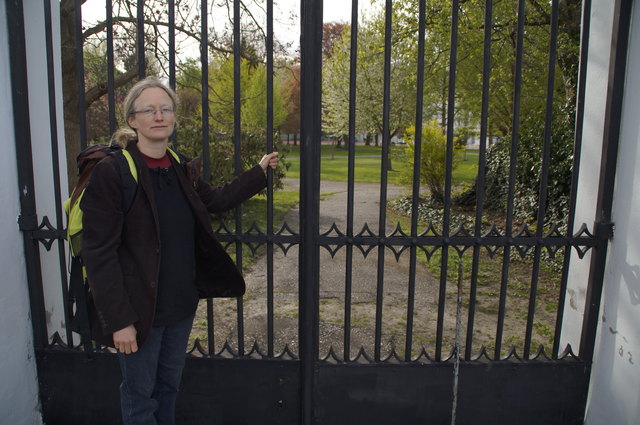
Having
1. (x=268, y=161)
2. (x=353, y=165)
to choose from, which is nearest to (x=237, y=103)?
(x=268, y=161)

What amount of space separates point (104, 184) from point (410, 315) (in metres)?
2.01

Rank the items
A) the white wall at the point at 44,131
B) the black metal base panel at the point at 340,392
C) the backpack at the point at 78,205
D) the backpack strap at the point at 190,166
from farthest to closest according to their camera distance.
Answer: the black metal base panel at the point at 340,392, the white wall at the point at 44,131, the backpack strap at the point at 190,166, the backpack at the point at 78,205

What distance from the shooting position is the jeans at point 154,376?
257 cm

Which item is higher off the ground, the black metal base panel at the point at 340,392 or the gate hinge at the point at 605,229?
the gate hinge at the point at 605,229

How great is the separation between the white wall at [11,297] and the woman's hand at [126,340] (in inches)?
47.2

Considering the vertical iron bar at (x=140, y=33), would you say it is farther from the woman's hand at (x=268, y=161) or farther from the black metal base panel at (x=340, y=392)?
the black metal base panel at (x=340, y=392)

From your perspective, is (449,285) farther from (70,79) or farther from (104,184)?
(70,79)

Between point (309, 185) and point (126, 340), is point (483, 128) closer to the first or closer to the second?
point (309, 185)

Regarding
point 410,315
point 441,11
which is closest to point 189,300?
point 410,315

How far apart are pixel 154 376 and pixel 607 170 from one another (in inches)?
117

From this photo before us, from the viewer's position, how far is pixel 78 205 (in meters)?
2.38

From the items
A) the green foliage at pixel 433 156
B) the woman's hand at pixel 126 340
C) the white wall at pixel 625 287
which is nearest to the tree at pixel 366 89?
the green foliage at pixel 433 156

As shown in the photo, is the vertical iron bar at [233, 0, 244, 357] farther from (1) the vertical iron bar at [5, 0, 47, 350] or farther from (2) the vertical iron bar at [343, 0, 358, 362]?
(1) the vertical iron bar at [5, 0, 47, 350]

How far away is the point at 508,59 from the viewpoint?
9625 mm
